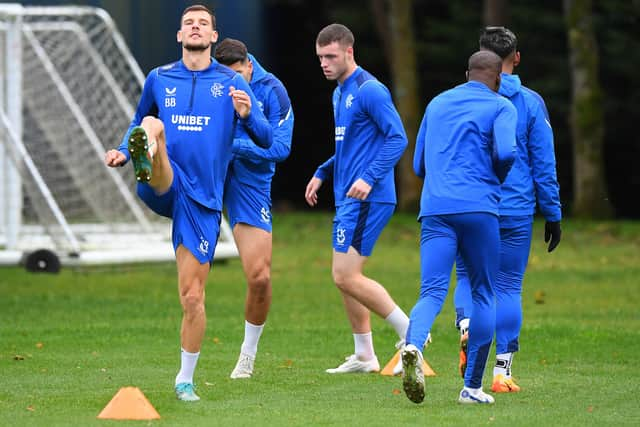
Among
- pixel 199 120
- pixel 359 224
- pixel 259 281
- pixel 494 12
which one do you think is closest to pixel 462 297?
pixel 359 224

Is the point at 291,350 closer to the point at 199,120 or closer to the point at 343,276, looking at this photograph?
the point at 343,276

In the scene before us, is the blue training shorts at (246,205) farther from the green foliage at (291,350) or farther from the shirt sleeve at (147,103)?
the shirt sleeve at (147,103)

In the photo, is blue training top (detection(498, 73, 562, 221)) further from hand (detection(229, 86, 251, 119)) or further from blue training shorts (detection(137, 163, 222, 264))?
blue training shorts (detection(137, 163, 222, 264))

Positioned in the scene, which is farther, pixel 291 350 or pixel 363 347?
pixel 291 350

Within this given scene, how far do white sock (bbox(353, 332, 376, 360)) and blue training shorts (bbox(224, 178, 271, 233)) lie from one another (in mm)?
1037

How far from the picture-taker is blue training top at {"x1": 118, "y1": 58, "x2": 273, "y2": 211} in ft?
27.4

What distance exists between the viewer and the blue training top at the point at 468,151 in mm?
7887

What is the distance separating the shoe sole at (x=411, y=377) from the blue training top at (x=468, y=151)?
877 millimetres

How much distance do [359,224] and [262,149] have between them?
87 centimetres

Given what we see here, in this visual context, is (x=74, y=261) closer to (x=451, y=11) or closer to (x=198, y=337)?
(x=198, y=337)

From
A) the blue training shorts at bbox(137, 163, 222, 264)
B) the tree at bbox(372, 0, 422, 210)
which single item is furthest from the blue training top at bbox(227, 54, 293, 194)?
the tree at bbox(372, 0, 422, 210)

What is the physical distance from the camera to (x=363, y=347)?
9984mm

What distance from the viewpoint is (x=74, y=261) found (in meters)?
16.7

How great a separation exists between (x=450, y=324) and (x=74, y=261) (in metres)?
5.41
